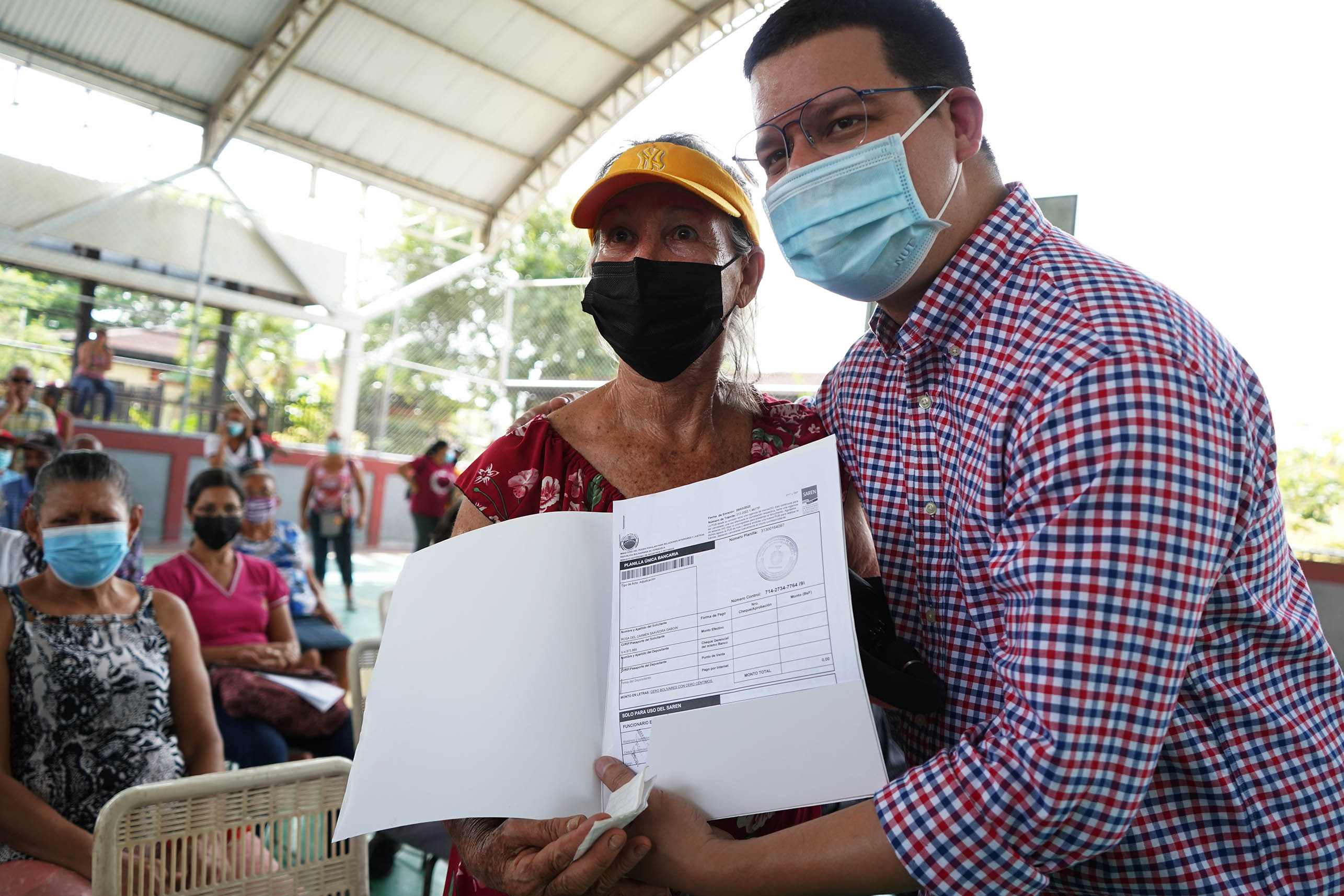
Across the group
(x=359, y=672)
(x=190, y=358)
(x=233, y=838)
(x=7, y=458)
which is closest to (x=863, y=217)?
(x=233, y=838)

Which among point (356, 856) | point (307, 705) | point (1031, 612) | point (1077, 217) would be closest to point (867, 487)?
point (1031, 612)

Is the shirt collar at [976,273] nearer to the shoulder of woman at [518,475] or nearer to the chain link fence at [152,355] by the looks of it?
the shoulder of woman at [518,475]

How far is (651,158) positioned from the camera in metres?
1.50

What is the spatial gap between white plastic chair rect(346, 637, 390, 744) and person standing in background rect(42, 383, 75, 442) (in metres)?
8.91

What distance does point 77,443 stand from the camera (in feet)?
26.4

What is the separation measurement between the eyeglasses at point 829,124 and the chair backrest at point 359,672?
2.18m

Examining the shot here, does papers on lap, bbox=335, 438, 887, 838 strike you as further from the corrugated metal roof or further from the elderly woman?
the corrugated metal roof

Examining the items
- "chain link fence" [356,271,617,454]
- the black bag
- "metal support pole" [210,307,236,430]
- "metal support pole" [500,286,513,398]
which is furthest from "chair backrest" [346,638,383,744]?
"metal support pole" [500,286,513,398]

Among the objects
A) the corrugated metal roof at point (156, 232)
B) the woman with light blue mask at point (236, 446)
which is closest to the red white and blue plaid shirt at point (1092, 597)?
the woman with light blue mask at point (236, 446)

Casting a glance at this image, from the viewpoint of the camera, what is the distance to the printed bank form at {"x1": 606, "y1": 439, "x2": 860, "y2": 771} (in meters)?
1.03

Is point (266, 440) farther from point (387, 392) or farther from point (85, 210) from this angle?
point (85, 210)

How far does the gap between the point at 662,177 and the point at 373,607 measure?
919 cm

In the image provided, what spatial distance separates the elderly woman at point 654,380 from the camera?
148 centimetres

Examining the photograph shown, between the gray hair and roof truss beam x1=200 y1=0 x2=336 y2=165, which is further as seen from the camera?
roof truss beam x1=200 y1=0 x2=336 y2=165
